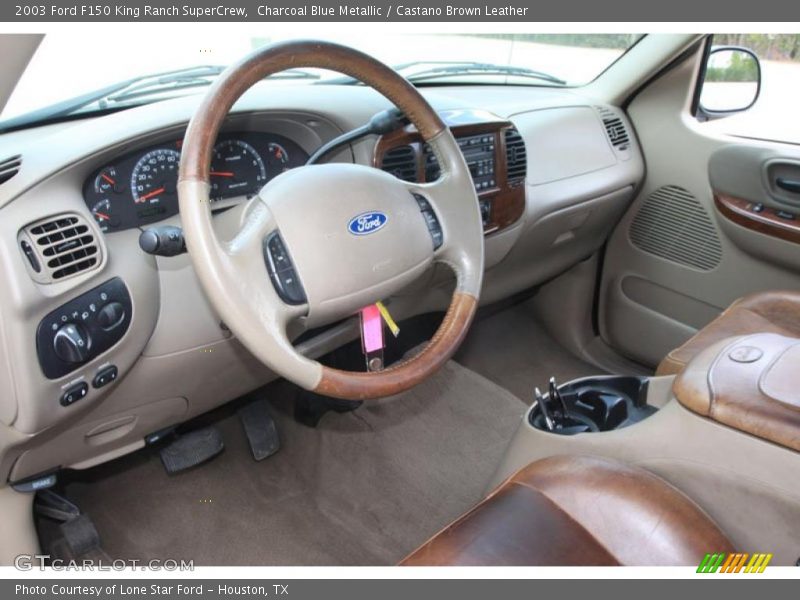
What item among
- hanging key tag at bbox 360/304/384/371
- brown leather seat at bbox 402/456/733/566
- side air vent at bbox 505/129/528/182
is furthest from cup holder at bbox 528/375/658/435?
side air vent at bbox 505/129/528/182

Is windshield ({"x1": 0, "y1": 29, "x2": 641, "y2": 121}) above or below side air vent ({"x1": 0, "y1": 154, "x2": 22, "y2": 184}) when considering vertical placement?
above

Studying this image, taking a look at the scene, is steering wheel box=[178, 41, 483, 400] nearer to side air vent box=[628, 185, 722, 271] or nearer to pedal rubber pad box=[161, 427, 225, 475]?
pedal rubber pad box=[161, 427, 225, 475]

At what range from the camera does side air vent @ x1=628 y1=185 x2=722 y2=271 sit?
2.04 meters

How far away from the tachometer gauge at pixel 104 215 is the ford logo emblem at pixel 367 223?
0.50 metres

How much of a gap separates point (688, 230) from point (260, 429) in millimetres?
1505

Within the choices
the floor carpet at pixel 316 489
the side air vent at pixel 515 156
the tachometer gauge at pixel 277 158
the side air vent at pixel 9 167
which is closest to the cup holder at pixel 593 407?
the floor carpet at pixel 316 489

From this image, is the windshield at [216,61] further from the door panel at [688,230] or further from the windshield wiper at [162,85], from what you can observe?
the door panel at [688,230]

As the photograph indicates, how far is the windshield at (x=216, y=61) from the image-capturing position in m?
1.21

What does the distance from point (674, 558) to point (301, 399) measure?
4.25 feet

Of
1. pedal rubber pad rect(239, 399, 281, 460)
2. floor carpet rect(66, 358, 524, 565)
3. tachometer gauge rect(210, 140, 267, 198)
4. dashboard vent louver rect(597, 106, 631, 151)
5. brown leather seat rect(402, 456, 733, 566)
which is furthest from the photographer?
dashboard vent louver rect(597, 106, 631, 151)

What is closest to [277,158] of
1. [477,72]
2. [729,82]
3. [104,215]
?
[104,215]

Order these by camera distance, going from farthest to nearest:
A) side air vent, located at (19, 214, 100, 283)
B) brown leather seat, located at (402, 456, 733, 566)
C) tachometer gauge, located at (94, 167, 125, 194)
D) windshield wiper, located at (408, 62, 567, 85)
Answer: windshield wiper, located at (408, 62, 567, 85) < tachometer gauge, located at (94, 167, 125, 194) < side air vent, located at (19, 214, 100, 283) < brown leather seat, located at (402, 456, 733, 566)

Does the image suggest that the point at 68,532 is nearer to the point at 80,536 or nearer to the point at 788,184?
the point at 80,536

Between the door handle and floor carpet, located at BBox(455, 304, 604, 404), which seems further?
floor carpet, located at BBox(455, 304, 604, 404)
